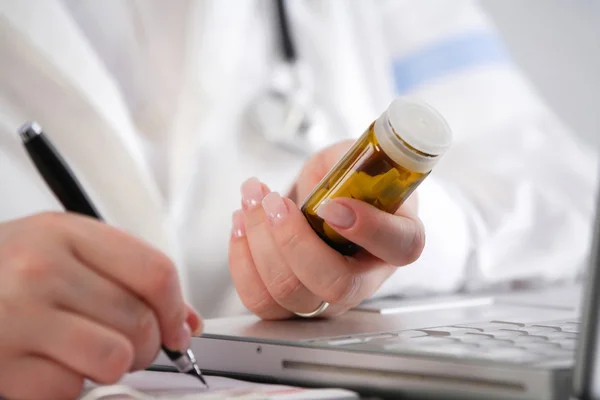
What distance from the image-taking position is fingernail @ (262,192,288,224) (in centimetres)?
35

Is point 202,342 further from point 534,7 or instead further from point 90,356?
point 534,7

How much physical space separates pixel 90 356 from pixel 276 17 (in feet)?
1.80

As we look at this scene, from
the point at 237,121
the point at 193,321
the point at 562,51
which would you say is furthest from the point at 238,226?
the point at 562,51

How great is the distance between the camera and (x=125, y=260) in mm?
240

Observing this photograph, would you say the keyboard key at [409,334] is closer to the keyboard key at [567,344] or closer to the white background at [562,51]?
the keyboard key at [567,344]

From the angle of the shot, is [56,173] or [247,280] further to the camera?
[247,280]

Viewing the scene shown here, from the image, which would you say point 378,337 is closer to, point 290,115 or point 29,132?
point 29,132

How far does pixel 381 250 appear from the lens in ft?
1.09

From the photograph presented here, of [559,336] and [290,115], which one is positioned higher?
[290,115]

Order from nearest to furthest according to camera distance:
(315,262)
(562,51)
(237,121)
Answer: (315,262), (237,121), (562,51)

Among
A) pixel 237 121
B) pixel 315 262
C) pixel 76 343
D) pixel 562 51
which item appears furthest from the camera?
pixel 562 51

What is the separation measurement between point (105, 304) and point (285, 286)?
0.14 metres

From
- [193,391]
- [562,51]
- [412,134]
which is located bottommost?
[193,391]

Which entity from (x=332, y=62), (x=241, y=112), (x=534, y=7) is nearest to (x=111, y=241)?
(x=241, y=112)
